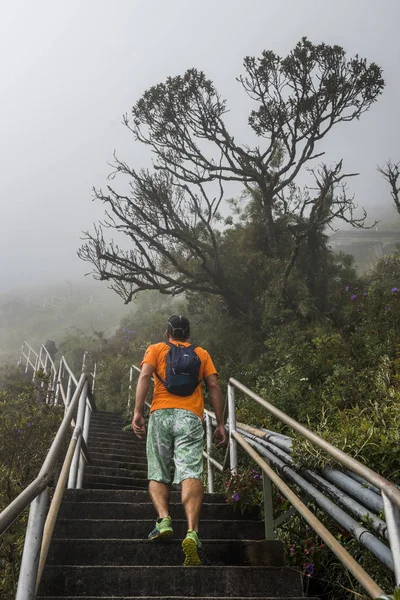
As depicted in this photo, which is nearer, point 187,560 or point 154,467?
point 187,560

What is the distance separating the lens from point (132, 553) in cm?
280

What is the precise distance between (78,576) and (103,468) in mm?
3034

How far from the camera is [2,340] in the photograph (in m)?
36.2

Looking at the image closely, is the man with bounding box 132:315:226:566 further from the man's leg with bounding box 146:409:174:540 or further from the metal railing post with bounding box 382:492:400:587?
the metal railing post with bounding box 382:492:400:587

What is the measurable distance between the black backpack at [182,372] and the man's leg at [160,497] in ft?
2.09

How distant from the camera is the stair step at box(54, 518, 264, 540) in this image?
3143mm

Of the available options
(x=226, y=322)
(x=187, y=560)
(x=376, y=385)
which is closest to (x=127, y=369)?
(x=226, y=322)

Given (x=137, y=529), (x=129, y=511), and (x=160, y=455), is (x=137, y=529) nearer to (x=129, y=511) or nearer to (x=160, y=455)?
(x=129, y=511)

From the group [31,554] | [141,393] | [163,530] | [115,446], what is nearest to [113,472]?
[115,446]

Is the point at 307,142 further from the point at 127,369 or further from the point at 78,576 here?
the point at 78,576

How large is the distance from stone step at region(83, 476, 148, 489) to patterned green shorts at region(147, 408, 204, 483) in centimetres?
221

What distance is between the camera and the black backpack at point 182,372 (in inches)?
131

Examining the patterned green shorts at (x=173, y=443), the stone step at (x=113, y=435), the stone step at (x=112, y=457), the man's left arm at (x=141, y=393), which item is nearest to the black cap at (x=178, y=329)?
the man's left arm at (x=141, y=393)

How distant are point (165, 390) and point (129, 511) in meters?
1.00
